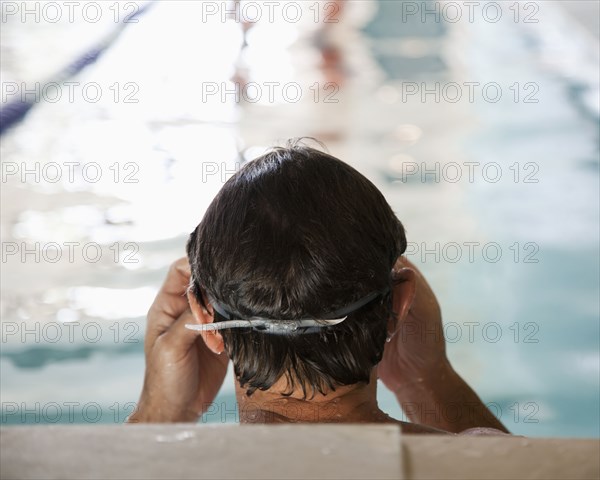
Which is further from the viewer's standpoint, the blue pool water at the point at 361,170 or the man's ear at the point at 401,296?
the blue pool water at the point at 361,170

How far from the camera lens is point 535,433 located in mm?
2742

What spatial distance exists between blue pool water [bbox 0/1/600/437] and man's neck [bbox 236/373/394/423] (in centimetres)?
151

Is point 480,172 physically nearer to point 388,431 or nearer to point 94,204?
point 94,204

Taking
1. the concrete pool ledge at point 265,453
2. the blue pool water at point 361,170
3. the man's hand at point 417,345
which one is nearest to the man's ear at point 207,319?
the man's hand at point 417,345

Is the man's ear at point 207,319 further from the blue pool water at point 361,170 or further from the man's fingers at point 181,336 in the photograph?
the blue pool water at point 361,170

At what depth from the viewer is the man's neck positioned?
44.8 inches

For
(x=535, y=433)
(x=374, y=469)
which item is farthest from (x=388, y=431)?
(x=535, y=433)

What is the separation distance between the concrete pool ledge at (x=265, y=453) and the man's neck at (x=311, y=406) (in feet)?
1.43

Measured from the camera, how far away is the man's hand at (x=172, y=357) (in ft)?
5.19

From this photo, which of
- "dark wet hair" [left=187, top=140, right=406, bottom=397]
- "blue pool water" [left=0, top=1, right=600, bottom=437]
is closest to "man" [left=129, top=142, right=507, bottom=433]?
"dark wet hair" [left=187, top=140, right=406, bottom=397]

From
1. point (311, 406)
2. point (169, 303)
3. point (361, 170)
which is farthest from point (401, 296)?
point (361, 170)

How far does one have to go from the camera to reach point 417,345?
5.42ft

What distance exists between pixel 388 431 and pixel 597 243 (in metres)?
3.00

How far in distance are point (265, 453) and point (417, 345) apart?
3.30 ft
